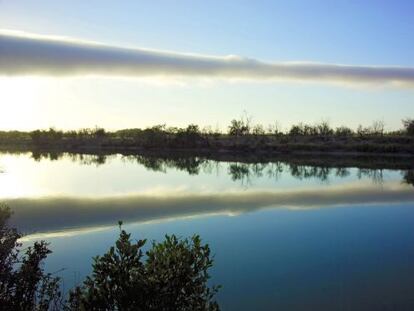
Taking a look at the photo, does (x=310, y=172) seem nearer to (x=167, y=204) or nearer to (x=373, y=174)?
(x=373, y=174)

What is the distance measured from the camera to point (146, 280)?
4605 millimetres

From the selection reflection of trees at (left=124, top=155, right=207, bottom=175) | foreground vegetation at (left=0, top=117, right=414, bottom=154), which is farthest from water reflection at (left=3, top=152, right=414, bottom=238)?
foreground vegetation at (left=0, top=117, right=414, bottom=154)

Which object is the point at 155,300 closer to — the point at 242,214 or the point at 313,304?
the point at 313,304

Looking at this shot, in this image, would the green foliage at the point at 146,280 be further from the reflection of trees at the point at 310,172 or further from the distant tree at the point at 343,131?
the distant tree at the point at 343,131

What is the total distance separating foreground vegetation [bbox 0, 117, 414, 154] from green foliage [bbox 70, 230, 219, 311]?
54.9 m

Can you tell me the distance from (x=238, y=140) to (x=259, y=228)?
54.7 metres

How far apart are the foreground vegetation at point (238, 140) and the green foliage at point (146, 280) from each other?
5490 centimetres

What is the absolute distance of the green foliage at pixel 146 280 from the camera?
181 inches

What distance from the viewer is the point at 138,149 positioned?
A: 6744cm

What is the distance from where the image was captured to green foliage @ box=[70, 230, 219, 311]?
4.60 metres

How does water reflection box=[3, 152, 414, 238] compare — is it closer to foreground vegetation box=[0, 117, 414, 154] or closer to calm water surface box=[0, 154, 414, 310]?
calm water surface box=[0, 154, 414, 310]

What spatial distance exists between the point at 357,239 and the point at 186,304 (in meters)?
8.97

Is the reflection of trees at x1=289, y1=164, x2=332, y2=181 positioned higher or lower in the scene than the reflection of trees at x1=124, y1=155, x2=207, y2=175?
lower

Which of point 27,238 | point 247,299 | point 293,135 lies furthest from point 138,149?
point 247,299
